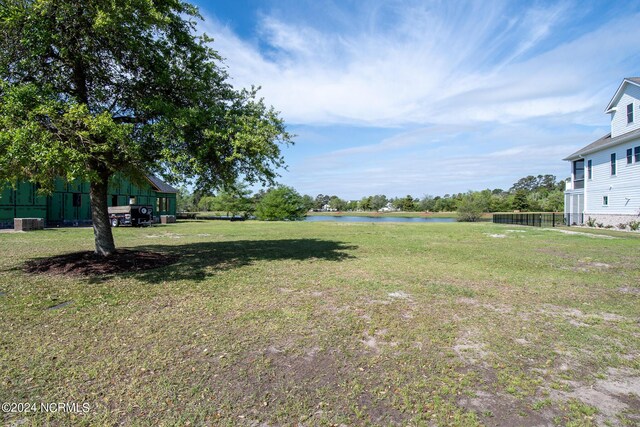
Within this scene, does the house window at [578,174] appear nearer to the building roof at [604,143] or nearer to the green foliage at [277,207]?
the building roof at [604,143]

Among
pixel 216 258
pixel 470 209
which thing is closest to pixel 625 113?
pixel 470 209

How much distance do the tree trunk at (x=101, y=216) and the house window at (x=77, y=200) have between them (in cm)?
2379

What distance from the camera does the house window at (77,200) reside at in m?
28.4

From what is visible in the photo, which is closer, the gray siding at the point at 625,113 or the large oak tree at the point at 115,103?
the large oak tree at the point at 115,103

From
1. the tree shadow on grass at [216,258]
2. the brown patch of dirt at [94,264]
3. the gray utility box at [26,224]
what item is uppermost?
the gray utility box at [26,224]

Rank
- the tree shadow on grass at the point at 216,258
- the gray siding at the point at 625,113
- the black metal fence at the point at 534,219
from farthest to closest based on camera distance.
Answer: the black metal fence at the point at 534,219 < the gray siding at the point at 625,113 < the tree shadow on grass at the point at 216,258

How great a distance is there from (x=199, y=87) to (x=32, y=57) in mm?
3311

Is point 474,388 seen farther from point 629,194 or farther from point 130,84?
point 629,194

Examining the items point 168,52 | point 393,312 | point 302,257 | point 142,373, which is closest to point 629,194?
point 302,257

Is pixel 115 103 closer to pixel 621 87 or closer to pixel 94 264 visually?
pixel 94 264

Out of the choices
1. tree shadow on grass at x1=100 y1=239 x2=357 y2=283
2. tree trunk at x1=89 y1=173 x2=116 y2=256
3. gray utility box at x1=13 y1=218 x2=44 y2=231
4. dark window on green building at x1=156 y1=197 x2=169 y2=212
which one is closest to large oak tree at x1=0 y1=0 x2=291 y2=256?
tree trunk at x1=89 y1=173 x2=116 y2=256

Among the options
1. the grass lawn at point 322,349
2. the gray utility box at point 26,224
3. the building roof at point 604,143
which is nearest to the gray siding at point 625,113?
the building roof at point 604,143

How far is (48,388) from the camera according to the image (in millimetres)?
3039

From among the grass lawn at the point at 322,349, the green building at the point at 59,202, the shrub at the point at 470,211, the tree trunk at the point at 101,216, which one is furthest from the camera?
the shrub at the point at 470,211
